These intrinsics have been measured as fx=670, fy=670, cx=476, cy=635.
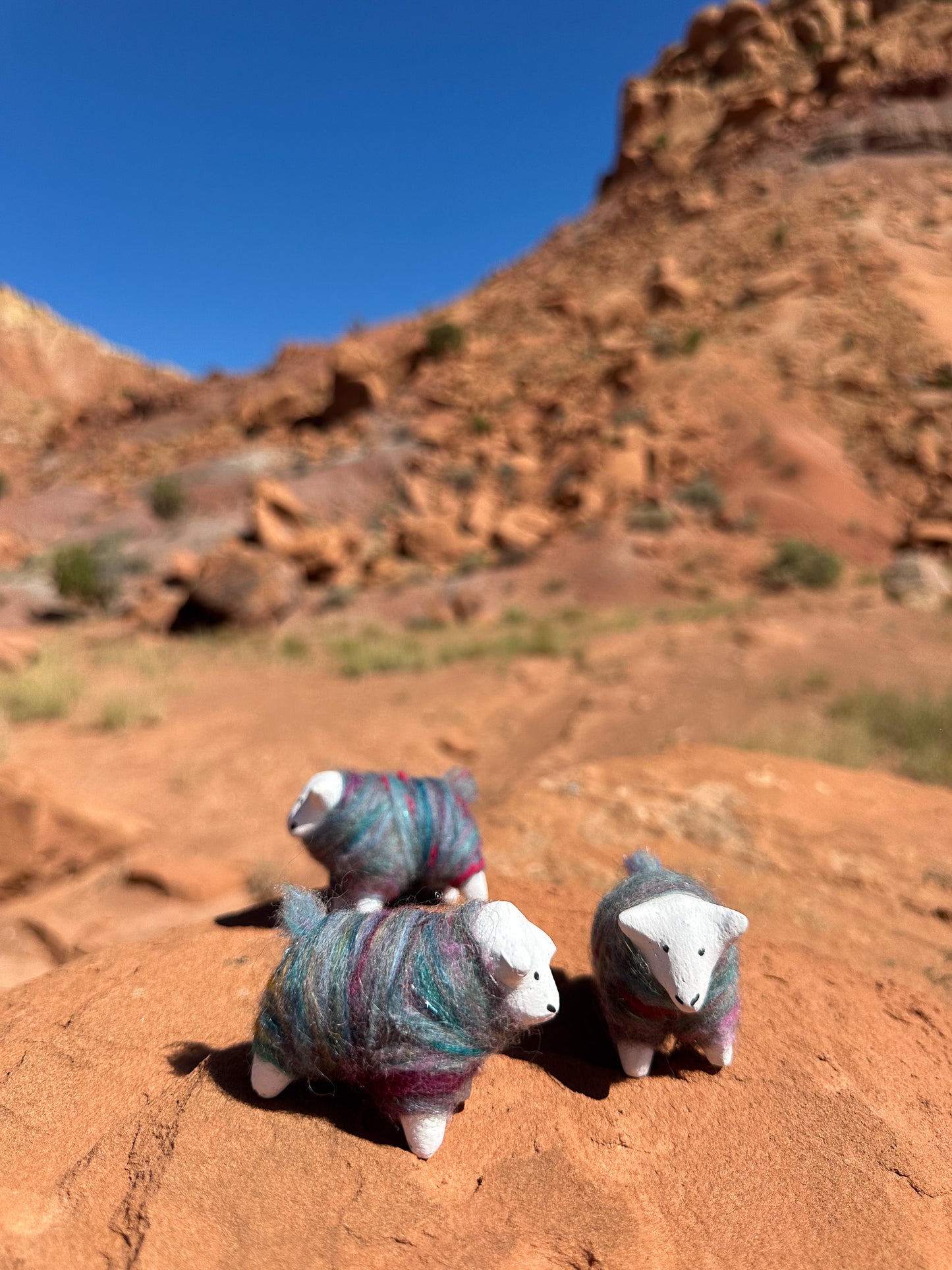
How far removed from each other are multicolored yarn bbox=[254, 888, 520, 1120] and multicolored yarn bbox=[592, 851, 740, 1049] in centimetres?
40

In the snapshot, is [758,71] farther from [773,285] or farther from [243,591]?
[243,591]

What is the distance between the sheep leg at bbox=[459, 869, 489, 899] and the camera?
263cm

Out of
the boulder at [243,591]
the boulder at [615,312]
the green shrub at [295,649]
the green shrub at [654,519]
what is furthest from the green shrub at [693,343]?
the green shrub at [295,649]

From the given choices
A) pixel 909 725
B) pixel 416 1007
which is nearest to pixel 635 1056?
pixel 416 1007

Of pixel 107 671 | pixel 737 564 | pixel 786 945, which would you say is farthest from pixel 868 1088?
pixel 737 564

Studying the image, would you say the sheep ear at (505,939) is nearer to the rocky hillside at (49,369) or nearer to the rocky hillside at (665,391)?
the rocky hillside at (665,391)

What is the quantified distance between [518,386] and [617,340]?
11.5 ft

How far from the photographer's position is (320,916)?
1.85m

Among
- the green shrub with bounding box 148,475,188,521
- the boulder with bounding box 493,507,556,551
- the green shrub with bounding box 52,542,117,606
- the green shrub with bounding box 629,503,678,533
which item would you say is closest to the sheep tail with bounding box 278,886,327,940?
the boulder with bounding box 493,507,556,551

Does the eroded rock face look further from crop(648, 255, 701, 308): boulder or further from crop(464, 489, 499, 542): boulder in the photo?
crop(464, 489, 499, 542): boulder

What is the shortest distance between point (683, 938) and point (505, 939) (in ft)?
1.56

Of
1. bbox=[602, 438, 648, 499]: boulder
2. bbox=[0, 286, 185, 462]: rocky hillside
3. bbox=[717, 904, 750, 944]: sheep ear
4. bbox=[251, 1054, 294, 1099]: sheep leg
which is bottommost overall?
bbox=[251, 1054, 294, 1099]: sheep leg

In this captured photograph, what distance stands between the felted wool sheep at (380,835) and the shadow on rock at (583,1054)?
1.94 ft

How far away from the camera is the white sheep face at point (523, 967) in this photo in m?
1.56
